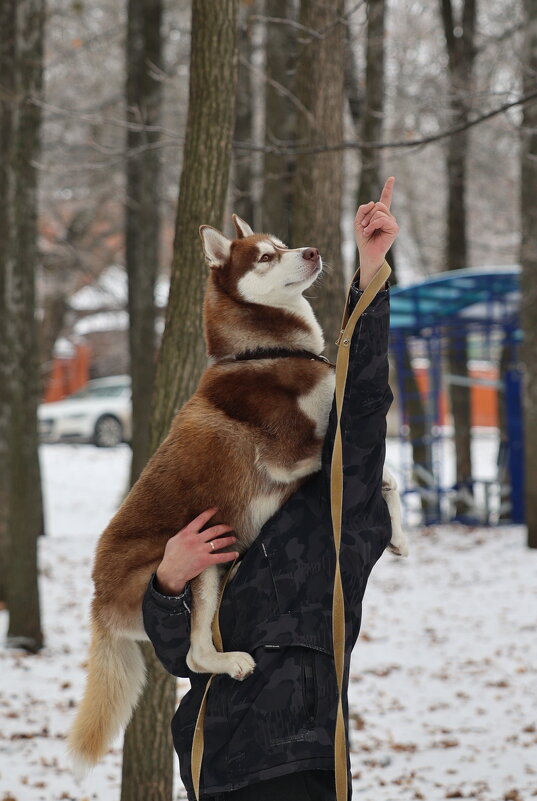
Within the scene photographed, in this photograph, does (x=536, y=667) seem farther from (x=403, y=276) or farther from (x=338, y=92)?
(x=403, y=276)

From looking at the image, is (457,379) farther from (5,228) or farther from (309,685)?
(309,685)

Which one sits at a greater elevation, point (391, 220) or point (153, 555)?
point (391, 220)

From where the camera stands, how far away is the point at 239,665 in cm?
243

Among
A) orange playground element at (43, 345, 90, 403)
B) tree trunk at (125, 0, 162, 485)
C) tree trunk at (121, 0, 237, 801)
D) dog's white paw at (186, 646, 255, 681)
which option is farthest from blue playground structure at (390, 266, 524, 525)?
orange playground element at (43, 345, 90, 403)

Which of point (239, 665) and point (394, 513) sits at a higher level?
point (394, 513)

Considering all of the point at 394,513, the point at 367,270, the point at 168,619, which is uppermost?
the point at 367,270

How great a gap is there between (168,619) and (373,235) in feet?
3.60

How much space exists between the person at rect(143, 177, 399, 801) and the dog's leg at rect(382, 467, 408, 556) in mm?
219

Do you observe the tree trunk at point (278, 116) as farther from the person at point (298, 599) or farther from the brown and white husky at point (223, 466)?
the person at point (298, 599)

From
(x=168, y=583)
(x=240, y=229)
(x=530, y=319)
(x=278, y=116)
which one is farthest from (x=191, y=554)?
(x=530, y=319)

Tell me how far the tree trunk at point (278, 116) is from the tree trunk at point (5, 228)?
2.18 metres

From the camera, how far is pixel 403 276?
101 ft

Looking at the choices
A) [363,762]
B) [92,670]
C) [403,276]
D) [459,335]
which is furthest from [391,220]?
[403,276]

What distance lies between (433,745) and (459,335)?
10726 mm
